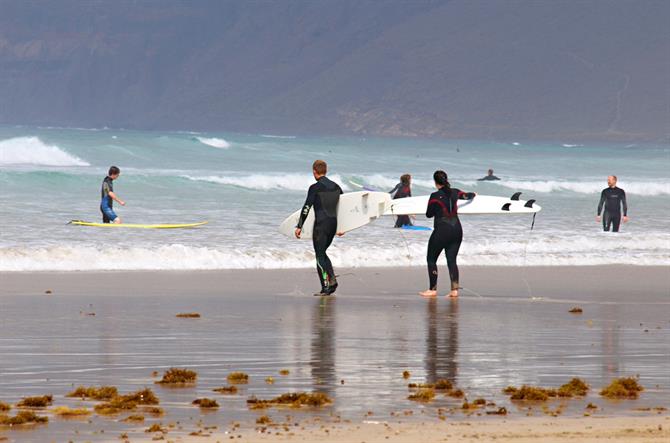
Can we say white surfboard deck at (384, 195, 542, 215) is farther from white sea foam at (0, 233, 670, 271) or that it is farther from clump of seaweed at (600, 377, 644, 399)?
clump of seaweed at (600, 377, 644, 399)

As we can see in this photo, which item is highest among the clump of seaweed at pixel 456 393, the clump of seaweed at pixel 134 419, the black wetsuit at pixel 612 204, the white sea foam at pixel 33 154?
the white sea foam at pixel 33 154

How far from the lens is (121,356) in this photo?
11625 millimetres

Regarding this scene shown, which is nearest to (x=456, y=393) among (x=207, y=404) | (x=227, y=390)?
(x=227, y=390)

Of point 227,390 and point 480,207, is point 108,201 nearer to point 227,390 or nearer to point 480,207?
point 480,207

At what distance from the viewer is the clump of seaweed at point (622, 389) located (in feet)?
32.2

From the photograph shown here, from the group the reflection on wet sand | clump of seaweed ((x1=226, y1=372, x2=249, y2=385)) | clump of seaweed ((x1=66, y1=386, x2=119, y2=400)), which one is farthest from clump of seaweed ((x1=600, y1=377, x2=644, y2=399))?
clump of seaweed ((x1=66, y1=386, x2=119, y2=400))

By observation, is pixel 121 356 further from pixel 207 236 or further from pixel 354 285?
pixel 207 236

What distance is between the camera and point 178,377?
33.6 ft

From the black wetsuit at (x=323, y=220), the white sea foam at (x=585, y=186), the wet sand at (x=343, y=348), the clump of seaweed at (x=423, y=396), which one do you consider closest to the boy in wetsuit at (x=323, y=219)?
the black wetsuit at (x=323, y=220)

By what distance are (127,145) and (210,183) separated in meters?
28.5

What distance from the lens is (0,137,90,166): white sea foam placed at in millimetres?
65438

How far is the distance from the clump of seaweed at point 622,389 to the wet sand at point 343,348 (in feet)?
0.35

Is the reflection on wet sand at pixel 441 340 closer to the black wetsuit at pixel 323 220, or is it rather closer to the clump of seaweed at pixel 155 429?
the black wetsuit at pixel 323 220

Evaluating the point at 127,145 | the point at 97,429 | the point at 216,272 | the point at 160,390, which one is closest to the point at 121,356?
the point at 160,390
